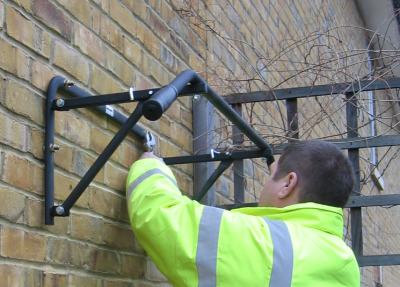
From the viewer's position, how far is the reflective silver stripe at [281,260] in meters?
1.97

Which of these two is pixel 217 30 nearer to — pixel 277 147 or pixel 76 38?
pixel 277 147

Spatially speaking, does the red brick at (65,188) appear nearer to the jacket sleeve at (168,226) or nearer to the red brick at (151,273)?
the jacket sleeve at (168,226)

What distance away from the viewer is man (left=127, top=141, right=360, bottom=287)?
6.48 ft

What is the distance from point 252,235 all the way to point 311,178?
0.38m

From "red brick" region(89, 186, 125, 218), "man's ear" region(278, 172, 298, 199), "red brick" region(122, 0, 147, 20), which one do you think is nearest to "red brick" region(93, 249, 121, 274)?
"red brick" region(89, 186, 125, 218)

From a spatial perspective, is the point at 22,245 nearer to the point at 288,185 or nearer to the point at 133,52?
the point at 288,185

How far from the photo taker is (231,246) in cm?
198

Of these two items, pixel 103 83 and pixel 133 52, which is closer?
pixel 103 83

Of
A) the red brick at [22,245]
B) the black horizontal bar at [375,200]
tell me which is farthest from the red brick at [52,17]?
the black horizontal bar at [375,200]

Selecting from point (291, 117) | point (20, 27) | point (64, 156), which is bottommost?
point (64, 156)

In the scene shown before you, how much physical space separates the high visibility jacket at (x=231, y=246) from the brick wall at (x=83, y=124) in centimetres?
25

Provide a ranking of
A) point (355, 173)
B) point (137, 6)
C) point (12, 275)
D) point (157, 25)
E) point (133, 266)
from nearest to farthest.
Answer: point (12, 275) < point (133, 266) < point (137, 6) < point (157, 25) < point (355, 173)

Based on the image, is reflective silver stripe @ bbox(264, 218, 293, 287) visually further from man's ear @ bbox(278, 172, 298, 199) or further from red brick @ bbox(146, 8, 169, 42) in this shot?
red brick @ bbox(146, 8, 169, 42)

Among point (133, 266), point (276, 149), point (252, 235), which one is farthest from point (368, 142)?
point (252, 235)
